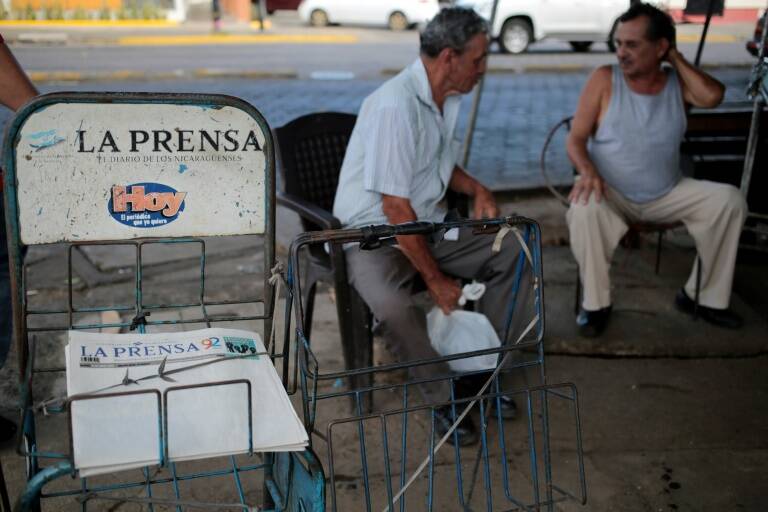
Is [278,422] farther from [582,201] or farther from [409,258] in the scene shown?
[582,201]

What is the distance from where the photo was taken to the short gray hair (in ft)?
10.5

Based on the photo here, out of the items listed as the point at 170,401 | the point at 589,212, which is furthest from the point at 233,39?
the point at 170,401

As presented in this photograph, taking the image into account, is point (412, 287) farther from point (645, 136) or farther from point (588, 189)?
point (645, 136)

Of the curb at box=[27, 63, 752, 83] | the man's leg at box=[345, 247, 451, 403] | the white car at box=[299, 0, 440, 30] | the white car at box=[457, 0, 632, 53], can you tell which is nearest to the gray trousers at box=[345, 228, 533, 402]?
the man's leg at box=[345, 247, 451, 403]

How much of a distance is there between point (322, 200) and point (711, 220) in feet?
5.60

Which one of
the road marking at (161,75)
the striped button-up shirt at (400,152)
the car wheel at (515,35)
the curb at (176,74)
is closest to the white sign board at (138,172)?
the striped button-up shirt at (400,152)

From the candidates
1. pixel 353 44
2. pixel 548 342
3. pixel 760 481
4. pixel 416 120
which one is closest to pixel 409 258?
pixel 416 120

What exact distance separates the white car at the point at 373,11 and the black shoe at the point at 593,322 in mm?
16723

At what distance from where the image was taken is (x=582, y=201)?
3838 mm

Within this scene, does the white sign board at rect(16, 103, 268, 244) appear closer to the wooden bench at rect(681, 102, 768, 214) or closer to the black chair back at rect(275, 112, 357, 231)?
the black chair back at rect(275, 112, 357, 231)

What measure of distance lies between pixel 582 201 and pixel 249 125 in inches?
81.8

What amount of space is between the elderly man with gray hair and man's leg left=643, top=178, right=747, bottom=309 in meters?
1.04

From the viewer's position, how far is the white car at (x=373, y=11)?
2011 cm

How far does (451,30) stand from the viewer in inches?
126
